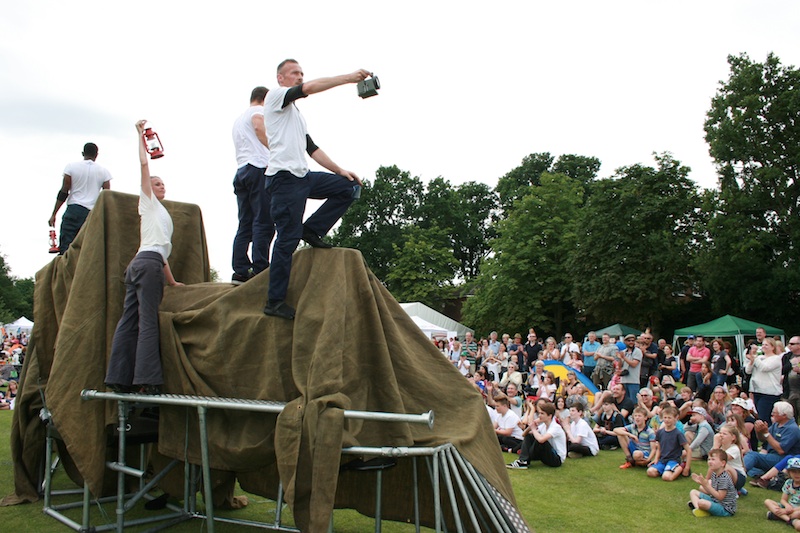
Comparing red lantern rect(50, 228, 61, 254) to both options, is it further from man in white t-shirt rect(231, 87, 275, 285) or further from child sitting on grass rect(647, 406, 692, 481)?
child sitting on grass rect(647, 406, 692, 481)

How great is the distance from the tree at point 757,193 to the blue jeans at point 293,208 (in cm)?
3396

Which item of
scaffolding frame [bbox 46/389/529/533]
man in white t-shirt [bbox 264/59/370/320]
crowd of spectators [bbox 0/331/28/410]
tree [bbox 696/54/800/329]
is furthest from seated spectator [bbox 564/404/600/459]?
tree [bbox 696/54/800/329]

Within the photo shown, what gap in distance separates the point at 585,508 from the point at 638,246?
35.4m

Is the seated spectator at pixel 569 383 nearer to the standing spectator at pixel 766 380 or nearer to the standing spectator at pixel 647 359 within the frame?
the standing spectator at pixel 647 359

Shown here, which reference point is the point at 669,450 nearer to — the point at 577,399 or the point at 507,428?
the point at 577,399

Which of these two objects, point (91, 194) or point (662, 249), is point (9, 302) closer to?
point (662, 249)

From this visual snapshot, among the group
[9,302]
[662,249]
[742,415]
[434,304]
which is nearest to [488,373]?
[742,415]

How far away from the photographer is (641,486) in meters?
10.3

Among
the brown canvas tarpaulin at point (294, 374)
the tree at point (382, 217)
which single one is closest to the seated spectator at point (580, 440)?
the brown canvas tarpaulin at point (294, 374)

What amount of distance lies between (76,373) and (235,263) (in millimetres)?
1714

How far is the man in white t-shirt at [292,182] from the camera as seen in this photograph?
499 cm

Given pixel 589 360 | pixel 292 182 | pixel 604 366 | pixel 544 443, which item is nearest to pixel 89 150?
pixel 292 182

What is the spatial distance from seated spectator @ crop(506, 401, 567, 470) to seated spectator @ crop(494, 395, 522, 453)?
0.84m

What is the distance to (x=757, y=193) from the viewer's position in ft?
115
